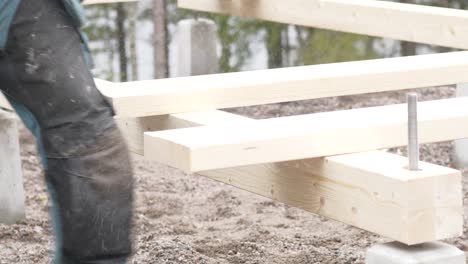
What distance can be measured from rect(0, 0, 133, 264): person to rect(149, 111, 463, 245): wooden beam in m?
0.55

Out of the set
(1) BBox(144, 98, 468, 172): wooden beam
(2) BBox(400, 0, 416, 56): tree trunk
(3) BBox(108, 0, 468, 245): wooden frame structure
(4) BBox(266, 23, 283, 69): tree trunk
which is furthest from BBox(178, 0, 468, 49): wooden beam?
(2) BBox(400, 0, 416, 56): tree trunk

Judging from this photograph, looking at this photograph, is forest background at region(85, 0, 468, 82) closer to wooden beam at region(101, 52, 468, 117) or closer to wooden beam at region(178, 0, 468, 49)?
wooden beam at region(178, 0, 468, 49)

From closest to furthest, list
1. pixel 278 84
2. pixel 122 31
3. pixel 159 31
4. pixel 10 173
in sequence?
pixel 278 84
pixel 10 173
pixel 159 31
pixel 122 31

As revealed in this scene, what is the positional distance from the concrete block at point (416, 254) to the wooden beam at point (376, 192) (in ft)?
0.11

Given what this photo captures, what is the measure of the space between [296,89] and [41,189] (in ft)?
6.51

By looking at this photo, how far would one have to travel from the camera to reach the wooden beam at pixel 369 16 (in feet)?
14.5

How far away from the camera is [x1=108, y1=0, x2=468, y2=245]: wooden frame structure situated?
2389 millimetres

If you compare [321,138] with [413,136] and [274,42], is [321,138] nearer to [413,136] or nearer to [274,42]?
[413,136]

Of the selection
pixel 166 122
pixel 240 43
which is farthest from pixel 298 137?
pixel 240 43

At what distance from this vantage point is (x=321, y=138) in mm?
2584

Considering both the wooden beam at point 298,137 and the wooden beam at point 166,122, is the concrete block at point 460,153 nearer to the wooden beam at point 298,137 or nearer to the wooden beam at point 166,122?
the wooden beam at point 298,137

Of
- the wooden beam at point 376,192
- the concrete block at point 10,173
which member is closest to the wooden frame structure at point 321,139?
the wooden beam at point 376,192

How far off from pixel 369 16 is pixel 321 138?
7.80 feet

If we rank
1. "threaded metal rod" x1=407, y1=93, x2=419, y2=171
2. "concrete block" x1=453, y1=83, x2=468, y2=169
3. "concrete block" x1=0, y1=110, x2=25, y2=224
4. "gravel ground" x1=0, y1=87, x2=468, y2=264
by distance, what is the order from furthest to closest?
"concrete block" x1=453, y1=83, x2=468, y2=169 → "concrete block" x1=0, y1=110, x2=25, y2=224 → "gravel ground" x1=0, y1=87, x2=468, y2=264 → "threaded metal rod" x1=407, y1=93, x2=419, y2=171
